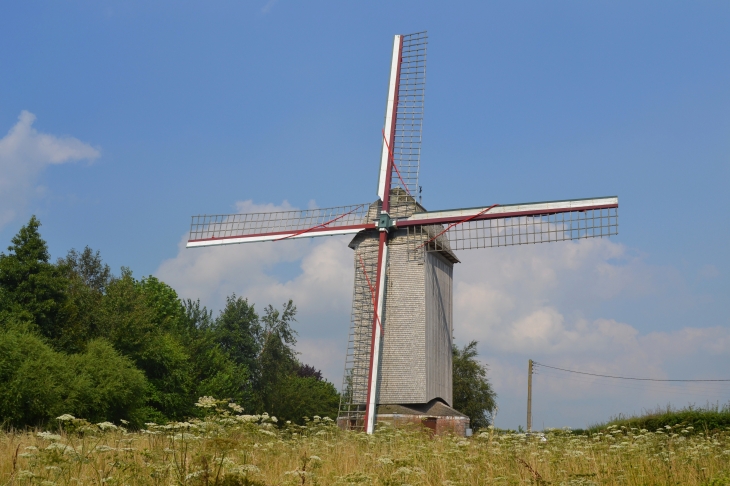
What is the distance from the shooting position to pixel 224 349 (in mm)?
56406

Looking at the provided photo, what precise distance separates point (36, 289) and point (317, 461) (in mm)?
32600

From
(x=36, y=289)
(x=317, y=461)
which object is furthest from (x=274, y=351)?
(x=317, y=461)

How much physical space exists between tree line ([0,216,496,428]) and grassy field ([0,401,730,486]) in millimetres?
18591

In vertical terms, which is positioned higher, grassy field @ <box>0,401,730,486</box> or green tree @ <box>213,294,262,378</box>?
green tree @ <box>213,294,262,378</box>

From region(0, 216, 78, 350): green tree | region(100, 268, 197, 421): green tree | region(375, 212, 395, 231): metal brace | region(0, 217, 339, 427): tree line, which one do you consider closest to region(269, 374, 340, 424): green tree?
→ region(0, 217, 339, 427): tree line

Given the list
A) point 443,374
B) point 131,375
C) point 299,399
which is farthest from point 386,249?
point 299,399

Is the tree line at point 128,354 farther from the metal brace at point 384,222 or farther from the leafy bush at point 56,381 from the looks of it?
the metal brace at point 384,222

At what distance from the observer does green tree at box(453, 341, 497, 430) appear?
47156 mm

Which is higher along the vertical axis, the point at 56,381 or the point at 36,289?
the point at 36,289

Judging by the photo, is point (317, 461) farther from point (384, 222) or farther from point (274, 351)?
point (274, 351)

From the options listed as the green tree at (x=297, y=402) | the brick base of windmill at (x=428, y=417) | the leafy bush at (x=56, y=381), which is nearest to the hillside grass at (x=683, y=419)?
the brick base of windmill at (x=428, y=417)

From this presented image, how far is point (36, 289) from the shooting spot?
36.5 meters

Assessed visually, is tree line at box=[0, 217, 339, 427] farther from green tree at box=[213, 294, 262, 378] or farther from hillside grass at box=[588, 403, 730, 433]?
hillside grass at box=[588, 403, 730, 433]

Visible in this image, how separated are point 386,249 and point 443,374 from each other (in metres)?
5.57
